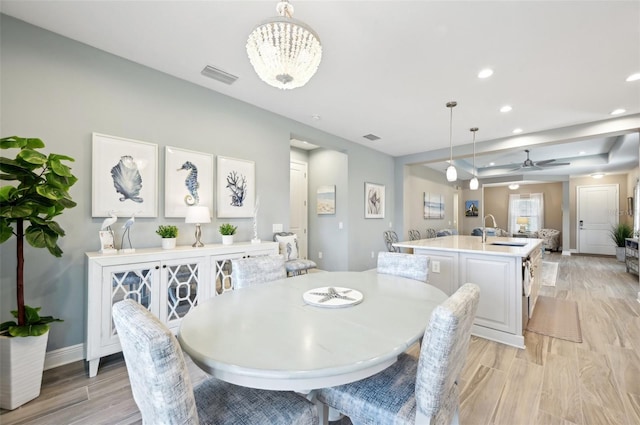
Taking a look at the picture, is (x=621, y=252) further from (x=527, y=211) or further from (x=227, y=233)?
(x=227, y=233)

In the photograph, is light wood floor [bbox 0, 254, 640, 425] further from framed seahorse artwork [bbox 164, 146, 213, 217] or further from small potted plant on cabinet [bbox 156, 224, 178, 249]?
framed seahorse artwork [bbox 164, 146, 213, 217]

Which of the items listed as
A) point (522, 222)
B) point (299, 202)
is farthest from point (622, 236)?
point (299, 202)

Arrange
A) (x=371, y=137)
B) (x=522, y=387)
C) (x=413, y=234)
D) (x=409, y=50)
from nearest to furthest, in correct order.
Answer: (x=522, y=387) < (x=409, y=50) < (x=371, y=137) < (x=413, y=234)

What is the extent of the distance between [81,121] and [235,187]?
5.04 ft

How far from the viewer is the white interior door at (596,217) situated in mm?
8172

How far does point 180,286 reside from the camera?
8.16 feet

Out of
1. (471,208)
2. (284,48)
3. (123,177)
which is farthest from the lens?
(471,208)

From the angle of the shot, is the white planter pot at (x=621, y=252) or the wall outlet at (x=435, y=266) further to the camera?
the white planter pot at (x=621, y=252)

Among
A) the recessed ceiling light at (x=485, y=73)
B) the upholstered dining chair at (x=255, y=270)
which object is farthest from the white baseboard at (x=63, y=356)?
the recessed ceiling light at (x=485, y=73)

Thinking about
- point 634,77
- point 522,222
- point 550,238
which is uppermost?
point 634,77

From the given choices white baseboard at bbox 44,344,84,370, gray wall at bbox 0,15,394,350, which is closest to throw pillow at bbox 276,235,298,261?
gray wall at bbox 0,15,394,350

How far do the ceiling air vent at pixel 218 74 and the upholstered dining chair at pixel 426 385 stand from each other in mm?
2939

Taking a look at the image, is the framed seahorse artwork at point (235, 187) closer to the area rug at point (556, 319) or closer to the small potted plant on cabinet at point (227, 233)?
the small potted plant on cabinet at point (227, 233)

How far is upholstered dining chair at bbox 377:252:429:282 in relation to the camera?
214cm
